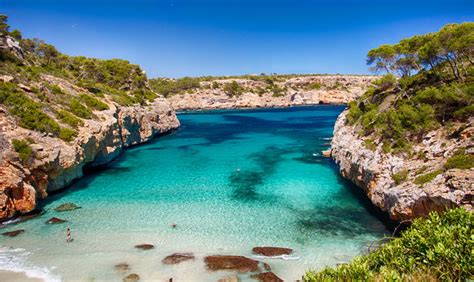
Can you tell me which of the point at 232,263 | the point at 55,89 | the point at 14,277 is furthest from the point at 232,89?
the point at 14,277

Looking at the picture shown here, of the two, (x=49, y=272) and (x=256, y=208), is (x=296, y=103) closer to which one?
(x=256, y=208)

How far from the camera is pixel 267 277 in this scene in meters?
12.4

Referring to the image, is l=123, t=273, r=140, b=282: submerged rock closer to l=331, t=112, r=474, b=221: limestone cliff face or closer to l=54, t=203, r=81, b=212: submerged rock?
l=54, t=203, r=81, b=212: submerged rock

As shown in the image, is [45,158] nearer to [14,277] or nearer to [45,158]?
[45,158]

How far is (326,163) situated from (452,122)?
14559 millimetres

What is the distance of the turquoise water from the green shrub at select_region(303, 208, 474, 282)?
17.0 feet

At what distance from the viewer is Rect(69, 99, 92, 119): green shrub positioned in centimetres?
2964

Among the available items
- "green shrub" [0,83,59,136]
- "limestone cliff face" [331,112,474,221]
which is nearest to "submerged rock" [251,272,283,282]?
"limestone cliff face" [331,112,474,221]

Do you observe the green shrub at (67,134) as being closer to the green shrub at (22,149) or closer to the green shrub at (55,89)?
the green shrub at (22,149)

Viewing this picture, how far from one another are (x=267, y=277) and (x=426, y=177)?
9.04 meters

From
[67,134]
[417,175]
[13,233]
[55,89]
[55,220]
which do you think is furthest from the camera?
[55,89]

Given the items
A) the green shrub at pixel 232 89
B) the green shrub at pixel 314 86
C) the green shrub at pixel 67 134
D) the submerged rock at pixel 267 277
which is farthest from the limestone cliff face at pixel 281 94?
the submerged rock at pixel 267 277

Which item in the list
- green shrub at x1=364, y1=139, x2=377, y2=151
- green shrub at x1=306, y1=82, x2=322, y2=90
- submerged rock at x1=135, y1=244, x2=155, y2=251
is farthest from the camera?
green shrub at x1=306, y1=82, x2=322, y2=90

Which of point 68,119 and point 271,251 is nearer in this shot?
point 271,251
